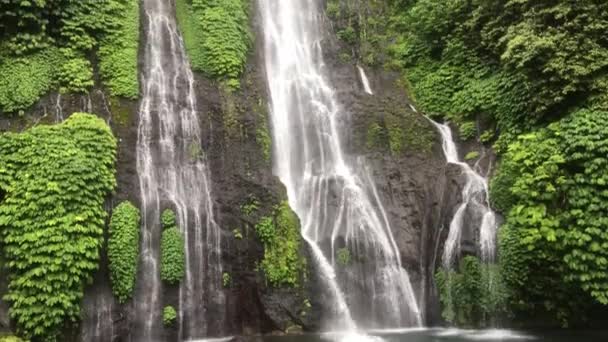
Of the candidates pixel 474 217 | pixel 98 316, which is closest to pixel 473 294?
pixel 474 217

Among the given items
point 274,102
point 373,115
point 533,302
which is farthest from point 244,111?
point 533,302

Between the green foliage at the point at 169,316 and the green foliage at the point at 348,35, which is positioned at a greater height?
the green foliage at the point at 348,35

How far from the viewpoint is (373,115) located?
1562 cm

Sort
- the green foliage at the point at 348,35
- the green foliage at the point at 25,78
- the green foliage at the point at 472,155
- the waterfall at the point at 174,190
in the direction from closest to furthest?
the waterfall at the point at 174,190
the green foliage at the point at 25,78
the green foliage at the point at 472,155
the green foliage at the point at 348,35

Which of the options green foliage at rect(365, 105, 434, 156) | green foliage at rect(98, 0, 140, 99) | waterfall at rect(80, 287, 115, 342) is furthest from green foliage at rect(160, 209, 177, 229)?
green foliage at rect(365, 105, 434, 156)

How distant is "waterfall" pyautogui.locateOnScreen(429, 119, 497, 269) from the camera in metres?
11.8

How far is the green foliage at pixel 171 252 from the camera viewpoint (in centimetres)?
1106

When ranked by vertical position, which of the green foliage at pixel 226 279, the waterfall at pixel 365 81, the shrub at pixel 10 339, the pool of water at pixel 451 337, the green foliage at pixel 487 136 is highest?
the waterfall at pixel 365 81

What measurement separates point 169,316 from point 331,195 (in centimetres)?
549

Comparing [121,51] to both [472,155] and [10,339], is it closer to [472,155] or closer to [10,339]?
[10,339]

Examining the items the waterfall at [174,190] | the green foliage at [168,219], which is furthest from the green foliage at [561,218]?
the green foliage at [168,219]

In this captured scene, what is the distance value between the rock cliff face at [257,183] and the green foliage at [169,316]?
184 mm

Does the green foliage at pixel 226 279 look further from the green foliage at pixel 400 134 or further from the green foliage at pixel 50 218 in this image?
the green foliage at pixel 400 134

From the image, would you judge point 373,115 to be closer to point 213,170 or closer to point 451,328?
point 213,170
